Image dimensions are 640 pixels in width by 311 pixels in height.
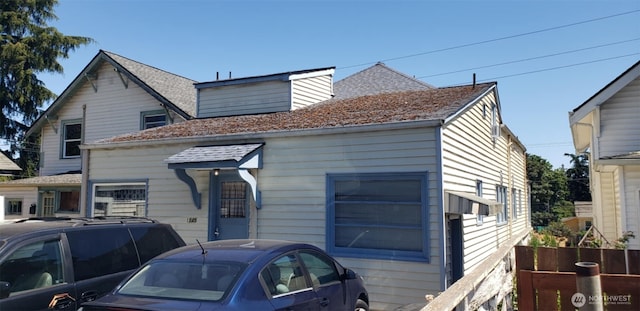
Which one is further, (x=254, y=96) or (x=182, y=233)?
(x=254, y=96)

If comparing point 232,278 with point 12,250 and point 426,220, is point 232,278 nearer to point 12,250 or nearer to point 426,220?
point 12,250

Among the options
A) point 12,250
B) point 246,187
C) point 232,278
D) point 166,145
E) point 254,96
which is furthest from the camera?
point 254,96

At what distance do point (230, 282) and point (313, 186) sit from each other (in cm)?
532

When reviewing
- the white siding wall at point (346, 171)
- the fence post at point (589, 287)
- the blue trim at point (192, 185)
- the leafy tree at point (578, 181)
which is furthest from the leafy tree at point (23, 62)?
the leafy tree at point (578, 181)

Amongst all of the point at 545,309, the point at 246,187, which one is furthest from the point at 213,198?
the point at 545,309

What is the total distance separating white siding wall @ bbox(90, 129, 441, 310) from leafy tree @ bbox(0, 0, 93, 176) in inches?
927

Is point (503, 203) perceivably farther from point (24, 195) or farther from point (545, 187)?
point (545, 187)

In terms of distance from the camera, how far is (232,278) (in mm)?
4242

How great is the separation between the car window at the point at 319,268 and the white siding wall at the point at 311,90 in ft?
26.9

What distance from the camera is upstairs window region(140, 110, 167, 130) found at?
18.0 meters

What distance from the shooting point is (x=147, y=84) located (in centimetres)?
1792

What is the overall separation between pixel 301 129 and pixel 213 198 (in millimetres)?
2760

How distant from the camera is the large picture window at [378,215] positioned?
8.48 meters

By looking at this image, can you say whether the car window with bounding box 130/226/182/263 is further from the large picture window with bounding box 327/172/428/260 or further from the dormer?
the dormer
